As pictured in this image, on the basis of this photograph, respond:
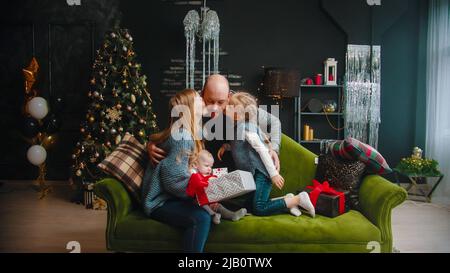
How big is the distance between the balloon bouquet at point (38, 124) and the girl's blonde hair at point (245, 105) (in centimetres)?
334

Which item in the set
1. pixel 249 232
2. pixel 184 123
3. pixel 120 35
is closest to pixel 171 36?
pixel 120 35

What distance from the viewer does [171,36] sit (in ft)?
19.5

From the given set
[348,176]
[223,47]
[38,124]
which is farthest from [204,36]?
[348,176]

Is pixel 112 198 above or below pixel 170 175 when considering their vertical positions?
below

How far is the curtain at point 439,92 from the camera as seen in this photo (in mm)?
5332

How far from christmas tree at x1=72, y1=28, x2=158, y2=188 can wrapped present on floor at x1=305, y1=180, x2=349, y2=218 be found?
8.47 ft

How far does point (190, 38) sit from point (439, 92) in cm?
328

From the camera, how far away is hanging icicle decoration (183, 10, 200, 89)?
221 inches

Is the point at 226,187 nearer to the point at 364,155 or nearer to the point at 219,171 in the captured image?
the point at 219,171

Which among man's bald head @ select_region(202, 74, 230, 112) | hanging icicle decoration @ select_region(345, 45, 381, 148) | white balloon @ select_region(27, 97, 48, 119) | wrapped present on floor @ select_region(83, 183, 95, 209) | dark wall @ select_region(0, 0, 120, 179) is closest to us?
man's bald head @ select_region(202, 74, 230, 112)

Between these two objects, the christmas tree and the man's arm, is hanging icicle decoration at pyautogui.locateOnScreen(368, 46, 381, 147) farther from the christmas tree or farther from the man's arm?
the man's arm

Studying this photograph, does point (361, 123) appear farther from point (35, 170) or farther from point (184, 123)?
point (35, 170)

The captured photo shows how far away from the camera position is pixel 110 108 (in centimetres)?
493

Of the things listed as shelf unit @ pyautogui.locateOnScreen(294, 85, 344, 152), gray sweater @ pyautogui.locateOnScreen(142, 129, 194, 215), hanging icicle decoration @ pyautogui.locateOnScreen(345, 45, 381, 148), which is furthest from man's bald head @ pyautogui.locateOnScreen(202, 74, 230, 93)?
hanging icicle decoration @ pyautogui.locateOnScreen(345, 45, 381, 148)
